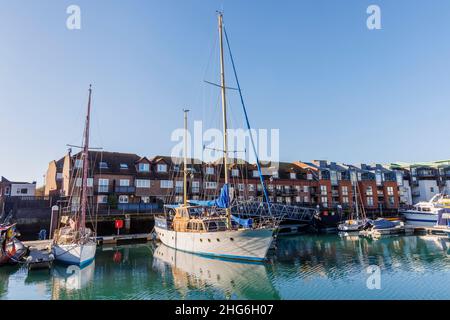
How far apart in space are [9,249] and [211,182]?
121 ft

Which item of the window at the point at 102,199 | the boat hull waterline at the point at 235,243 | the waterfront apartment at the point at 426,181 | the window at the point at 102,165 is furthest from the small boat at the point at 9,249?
the waterfront apartment at the point at 426,181

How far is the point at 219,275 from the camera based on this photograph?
2152 cm

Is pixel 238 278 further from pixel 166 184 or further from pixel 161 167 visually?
pixel 161 167

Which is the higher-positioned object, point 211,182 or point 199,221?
point 211,182

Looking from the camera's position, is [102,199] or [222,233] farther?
[102,199]

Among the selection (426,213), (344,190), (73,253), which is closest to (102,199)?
(73,253)

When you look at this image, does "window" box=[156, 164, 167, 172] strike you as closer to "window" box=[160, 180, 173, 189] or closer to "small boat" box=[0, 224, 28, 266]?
"window" box=[160, 180, 173, 189]

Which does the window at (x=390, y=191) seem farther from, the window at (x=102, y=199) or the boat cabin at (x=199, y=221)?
the window at (x=102, y=199)

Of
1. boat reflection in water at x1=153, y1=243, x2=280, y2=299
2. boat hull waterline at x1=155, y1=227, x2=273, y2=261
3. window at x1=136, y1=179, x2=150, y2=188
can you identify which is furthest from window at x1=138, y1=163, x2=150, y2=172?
boat hull waterline at x1=155, y1=227, x2=273, y2=261

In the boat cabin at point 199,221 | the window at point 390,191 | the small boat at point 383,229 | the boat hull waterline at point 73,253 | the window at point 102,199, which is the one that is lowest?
the small boat at point 383,229

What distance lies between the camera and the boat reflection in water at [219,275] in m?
17.8

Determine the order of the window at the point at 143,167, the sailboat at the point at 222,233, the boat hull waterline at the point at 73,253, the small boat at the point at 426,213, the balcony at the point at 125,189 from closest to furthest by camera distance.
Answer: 1. the boat hull waterline at the point at 73,253
2. the sailboat at the point at 222,233
3. the balcony at the point at 125,189
4. the window at the point at 143,167
5. the small boat at the point at 426,213

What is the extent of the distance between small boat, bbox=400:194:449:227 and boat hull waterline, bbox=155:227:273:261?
144 ft

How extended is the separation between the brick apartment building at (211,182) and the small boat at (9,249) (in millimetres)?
16492
